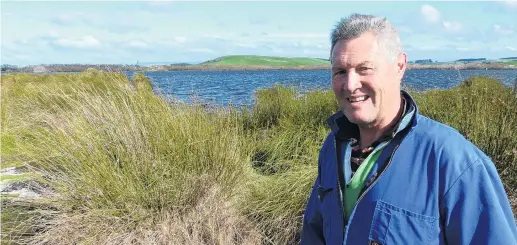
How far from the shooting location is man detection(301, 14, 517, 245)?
4.40 ft

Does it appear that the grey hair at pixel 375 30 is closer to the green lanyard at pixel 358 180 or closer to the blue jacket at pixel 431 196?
the blue jacket at pixel 431 196

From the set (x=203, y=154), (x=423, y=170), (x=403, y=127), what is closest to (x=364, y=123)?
(x=403, y=127)

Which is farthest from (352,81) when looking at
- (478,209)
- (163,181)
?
(163,181)

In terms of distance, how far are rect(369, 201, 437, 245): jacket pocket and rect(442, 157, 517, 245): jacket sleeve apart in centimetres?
8

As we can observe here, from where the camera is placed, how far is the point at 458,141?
141cm

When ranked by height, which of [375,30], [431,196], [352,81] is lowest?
[431,196]

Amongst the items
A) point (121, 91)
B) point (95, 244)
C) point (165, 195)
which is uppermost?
point (121, 91)

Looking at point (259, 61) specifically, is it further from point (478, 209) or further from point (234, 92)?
point (478, 209)

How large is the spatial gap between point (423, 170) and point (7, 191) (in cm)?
468

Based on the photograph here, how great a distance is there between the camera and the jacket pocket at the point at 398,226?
140 centimetres

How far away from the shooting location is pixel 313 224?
2.01m

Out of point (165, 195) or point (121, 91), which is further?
point (121, 91)

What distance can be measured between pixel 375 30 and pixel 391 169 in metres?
0.47

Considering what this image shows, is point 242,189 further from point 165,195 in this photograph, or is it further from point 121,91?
point 121,91
